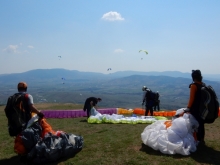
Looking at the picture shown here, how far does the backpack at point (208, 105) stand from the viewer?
8.01 metres

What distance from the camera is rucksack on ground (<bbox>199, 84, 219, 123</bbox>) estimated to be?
8.01 m

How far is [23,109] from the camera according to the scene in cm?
783

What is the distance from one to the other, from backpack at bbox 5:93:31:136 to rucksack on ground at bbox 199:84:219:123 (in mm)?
6408

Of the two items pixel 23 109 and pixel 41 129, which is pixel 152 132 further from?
pixel 23 109

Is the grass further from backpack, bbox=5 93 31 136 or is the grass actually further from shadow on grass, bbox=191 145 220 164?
backpack, bbox=5 93 31 136

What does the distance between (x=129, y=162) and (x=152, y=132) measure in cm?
182

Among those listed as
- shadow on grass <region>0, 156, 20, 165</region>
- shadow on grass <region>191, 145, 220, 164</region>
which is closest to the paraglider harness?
shadow on grass <region>191, 145, 220, 164</region>

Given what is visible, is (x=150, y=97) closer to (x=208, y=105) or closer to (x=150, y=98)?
(x=150, y=98)

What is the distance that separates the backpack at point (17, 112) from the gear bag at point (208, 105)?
6401mm

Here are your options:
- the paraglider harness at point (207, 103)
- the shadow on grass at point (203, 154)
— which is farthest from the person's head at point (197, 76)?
the shadow on grass at point (203, 154)

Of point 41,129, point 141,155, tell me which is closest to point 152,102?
point 141,155

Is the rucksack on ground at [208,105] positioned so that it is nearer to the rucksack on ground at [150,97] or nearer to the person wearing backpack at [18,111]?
the person wearing backpack at [18,111]

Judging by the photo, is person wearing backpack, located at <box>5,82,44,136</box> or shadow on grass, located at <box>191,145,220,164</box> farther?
person wearing backpack, located at <box>5,82,44,136</box>

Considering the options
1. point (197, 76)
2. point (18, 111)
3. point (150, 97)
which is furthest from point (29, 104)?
point (150, 97)
